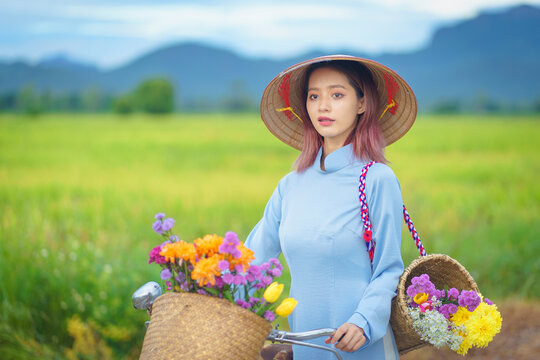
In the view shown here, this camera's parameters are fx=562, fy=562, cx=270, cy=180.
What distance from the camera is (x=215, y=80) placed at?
14.1 m

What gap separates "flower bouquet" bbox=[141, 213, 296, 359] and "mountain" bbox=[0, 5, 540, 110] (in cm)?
698

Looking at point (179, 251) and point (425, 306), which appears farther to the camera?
point (425, 306)

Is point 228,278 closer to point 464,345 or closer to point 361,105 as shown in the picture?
point 464,345

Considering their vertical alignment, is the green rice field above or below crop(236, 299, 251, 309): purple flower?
below

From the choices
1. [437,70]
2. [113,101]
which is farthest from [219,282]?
[437,70]

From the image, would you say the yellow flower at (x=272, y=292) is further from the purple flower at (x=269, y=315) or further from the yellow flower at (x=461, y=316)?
the yellow flower at (x=461, y=316)

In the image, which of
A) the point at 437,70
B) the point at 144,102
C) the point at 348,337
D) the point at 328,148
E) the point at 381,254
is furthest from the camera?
the point at 437,70

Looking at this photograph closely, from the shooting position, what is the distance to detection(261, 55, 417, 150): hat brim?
185cm

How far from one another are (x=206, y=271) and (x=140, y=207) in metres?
4.47

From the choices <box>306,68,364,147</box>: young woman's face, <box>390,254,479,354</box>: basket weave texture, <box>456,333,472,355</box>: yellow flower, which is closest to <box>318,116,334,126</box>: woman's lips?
<box>306,68,364,147</box>: young woman's face

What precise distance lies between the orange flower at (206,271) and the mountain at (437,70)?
7037 mm

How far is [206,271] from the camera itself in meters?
1.30

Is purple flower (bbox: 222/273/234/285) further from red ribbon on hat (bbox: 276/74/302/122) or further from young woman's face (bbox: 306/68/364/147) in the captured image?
red ribbon on hat (bbox: 276/74/302/122)

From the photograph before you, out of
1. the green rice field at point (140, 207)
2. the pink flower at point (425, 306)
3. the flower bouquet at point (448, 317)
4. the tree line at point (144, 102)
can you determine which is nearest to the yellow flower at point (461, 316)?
the flower bouquet at point (448, 317)
